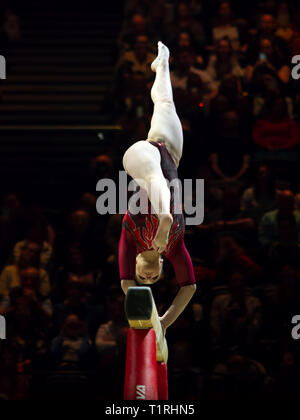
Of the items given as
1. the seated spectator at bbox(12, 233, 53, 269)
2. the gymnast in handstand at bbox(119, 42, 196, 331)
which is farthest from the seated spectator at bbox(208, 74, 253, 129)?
the gymnast in handstand at bbox(119, 42, 196, 331)

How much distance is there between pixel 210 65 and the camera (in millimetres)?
6762

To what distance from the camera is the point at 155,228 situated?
3.60m

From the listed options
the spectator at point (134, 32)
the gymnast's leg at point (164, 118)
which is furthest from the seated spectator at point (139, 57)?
the gymnast's leg at point (164, 118)

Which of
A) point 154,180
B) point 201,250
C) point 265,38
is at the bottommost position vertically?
point 154,180

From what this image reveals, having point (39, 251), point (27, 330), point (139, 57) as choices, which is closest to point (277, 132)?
point (139, 57)

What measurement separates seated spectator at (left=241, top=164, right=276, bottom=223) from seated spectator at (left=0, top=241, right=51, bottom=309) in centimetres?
159

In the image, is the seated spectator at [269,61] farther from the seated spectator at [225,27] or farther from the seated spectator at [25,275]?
the seated spectator at [25,275]

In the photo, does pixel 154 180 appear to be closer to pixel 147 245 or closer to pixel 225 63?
pixel 147 245

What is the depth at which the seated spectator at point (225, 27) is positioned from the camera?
7.09 meters

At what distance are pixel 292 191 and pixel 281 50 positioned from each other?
144cm

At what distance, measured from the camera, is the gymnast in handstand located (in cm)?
347

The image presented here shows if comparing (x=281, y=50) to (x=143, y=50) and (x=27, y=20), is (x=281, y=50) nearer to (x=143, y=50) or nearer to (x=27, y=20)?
(x=143, y=50)

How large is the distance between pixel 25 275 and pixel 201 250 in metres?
1.29

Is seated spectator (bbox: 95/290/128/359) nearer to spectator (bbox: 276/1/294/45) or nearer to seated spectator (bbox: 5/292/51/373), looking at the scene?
Result: seated spectator (bbox: 5/292/51/373)
